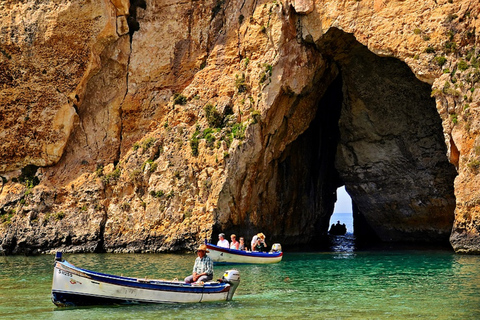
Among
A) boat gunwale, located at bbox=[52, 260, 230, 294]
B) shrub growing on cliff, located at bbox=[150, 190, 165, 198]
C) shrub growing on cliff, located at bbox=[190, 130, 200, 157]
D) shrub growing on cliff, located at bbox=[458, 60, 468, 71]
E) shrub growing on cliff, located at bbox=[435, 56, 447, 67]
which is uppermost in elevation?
shrub growing on cliff, located at bbox=[435, 56, 447, 67]

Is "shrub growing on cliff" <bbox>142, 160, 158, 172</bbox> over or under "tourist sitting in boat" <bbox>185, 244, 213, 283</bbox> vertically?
over

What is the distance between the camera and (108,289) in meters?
16.5

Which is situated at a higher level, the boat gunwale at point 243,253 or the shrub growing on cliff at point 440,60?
the shrub growing on cliff at point 440,60

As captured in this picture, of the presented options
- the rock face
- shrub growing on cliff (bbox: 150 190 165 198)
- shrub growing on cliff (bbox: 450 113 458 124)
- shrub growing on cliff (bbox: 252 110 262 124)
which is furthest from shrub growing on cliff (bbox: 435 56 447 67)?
shrub growing on cliff (bbox: 150 190 165 198)

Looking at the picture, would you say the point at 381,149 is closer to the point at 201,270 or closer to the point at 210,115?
the point at 210,115

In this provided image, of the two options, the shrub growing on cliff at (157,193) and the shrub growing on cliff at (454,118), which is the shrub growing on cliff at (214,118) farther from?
the shrub growing on cliff at (454,118)

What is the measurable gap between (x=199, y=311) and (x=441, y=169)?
26.1 meters

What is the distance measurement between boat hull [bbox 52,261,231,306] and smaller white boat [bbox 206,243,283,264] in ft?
36.3

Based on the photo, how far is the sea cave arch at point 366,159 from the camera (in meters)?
36.2

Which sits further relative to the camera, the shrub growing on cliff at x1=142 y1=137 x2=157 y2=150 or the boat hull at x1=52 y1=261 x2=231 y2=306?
the shrub growing on cliff at x1=142 y1=137 x2=157 y2=150

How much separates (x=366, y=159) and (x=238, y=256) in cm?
1550

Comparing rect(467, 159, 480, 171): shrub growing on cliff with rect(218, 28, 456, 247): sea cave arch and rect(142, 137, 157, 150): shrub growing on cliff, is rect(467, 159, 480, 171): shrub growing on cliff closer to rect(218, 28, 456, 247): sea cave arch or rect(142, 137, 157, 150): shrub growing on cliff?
rect(218, 28, 456, 247): sea cave arch

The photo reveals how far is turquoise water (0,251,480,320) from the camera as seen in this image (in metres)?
15.6

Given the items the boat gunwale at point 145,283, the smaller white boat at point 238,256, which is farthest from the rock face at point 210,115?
the boat gunwale at point 145,283
